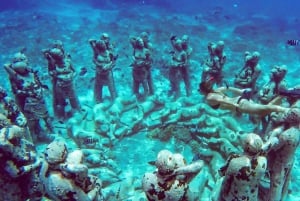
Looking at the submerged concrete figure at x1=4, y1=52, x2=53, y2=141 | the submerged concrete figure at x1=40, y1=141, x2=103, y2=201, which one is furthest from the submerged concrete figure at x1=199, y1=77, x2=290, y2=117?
the submerged concrete figure at x1=4, y1=52, x2=53, y2=141

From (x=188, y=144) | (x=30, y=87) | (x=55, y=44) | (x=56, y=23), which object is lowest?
(x=188, y=144)

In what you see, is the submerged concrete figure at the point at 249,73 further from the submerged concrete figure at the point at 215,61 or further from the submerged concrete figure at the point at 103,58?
the submerged concrete figure at the point at 103,58

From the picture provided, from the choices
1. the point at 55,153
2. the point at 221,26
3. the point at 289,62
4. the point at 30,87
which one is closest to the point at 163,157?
the point at 55,153

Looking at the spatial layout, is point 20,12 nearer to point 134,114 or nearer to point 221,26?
point 221,26

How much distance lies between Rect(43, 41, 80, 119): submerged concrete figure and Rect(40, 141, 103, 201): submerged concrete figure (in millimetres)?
4939

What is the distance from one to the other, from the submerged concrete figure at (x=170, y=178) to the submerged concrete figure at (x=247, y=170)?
2.17 feet

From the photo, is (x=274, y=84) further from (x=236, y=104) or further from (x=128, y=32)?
(x=128, y=32)

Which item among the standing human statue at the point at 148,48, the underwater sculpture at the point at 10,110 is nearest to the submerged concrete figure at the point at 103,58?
the standing human statue at the point at 148,48

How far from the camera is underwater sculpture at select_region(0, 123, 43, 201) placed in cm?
541

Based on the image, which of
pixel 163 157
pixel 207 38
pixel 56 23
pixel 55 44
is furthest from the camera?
pixel 56 23

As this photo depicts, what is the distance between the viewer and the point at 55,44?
33.3 feet

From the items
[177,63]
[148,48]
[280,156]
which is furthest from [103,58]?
[280,156]

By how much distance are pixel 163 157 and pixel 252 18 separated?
2817 centimetres

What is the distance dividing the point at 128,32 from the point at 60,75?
11897mm
